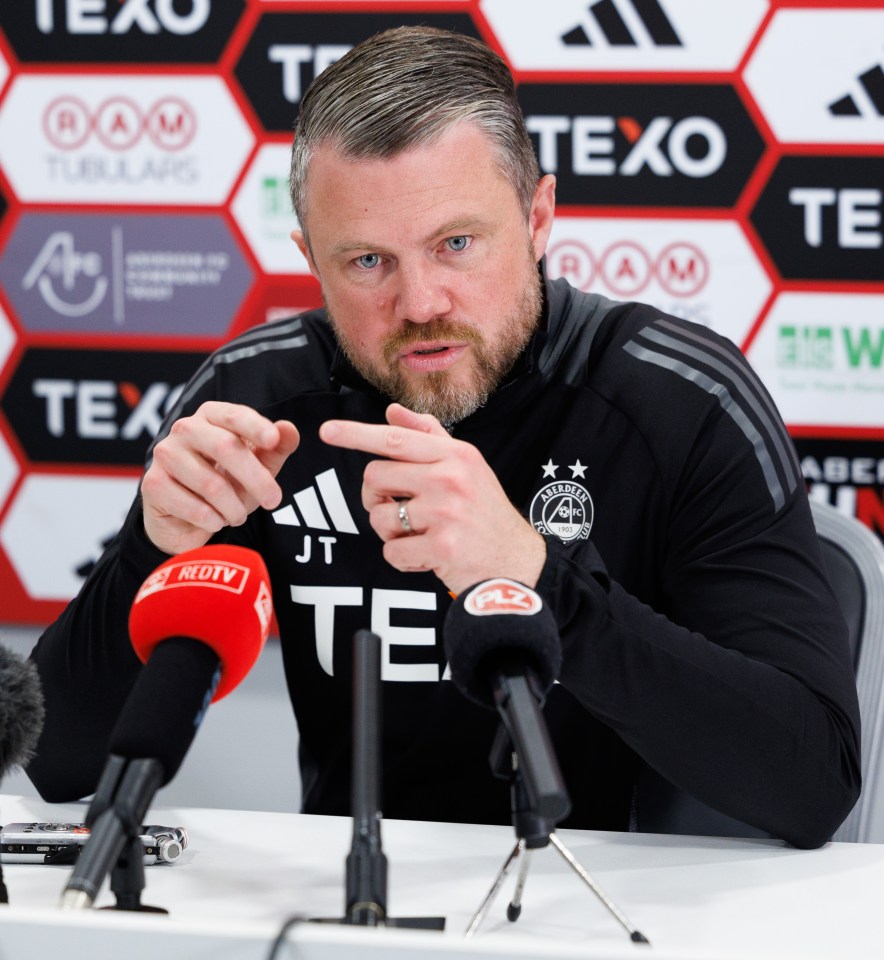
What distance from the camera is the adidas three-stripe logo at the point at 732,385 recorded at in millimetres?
1294

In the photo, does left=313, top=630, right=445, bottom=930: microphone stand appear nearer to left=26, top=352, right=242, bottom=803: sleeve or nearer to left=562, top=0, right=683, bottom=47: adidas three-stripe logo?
left=26, top=352, right=242, bottom=803: sleeve

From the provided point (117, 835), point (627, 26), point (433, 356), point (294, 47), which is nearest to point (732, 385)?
point (433, 356)

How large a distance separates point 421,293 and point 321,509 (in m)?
0.29

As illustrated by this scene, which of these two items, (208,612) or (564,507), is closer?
(208,612)

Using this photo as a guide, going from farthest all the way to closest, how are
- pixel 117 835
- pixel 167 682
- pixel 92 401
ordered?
pixel 92 401, pixel 167 682, pixel 117 835

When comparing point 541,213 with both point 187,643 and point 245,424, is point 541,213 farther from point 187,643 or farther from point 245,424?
point 187,643

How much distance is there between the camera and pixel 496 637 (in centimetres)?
74

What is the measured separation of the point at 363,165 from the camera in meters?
1.26

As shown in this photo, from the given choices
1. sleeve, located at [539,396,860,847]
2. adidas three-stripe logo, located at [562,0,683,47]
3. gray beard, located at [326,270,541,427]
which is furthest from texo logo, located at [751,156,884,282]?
sleeve, located at [539,396,860,847]

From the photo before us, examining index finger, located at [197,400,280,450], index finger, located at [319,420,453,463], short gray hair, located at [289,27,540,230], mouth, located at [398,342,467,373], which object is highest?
short gray hair, located at [289,27,540,230]

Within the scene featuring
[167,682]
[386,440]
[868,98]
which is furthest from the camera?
[868,98]

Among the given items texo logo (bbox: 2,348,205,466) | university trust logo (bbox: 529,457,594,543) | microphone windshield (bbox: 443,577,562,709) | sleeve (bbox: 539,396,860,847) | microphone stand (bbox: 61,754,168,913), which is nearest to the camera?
microphone stand (bbox: 61,754,168,913)

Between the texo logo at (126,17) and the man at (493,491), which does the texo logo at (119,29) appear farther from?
the man at (493,491)

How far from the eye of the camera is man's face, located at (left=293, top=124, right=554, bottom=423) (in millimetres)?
1257
